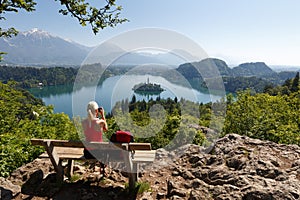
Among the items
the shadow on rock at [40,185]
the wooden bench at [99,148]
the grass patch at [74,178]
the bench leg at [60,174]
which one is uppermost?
the wooden bench at [99,148]

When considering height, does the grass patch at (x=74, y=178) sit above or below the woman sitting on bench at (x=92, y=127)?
below

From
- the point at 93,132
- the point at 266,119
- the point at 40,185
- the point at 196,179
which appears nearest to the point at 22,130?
the point at 40,185

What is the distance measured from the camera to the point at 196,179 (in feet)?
14.7

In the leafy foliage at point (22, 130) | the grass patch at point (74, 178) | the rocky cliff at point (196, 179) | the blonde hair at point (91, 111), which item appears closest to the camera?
the rocky cliff at point (196, 179)

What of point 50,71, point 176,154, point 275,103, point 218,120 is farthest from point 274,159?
point 50,71

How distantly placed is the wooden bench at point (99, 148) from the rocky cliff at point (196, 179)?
38 cm

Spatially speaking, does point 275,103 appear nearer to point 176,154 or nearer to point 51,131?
point 176,154

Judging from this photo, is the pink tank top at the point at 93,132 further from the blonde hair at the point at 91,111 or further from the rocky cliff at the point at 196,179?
the rocky cliff at the point at 196,179

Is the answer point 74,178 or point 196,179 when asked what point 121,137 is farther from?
point 196,179

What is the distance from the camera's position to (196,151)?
6.01 metres

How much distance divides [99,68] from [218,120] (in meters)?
7.78

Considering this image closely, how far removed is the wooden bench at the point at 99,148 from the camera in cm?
389

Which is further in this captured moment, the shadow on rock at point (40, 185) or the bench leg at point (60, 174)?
the bench leg at point (60, 174)

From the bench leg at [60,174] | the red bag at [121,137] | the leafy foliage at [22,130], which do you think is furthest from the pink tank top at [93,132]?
the leafy foliage at [22,130]
